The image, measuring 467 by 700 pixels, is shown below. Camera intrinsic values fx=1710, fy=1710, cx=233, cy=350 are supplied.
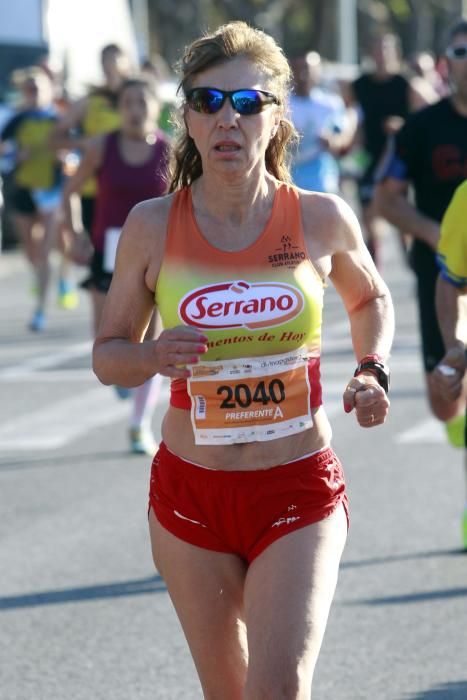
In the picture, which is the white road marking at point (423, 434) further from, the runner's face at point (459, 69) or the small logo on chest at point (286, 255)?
the small logo on chest at point (286, 255)

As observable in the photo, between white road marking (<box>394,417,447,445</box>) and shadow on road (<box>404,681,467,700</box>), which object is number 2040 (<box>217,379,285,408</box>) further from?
white road marking (<box>394,417,447,445</box>)

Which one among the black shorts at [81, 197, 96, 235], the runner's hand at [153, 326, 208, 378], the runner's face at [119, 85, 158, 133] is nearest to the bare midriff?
the runner's hand at [153, 326, 208, 378]

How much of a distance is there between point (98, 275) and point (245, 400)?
19.0 ft

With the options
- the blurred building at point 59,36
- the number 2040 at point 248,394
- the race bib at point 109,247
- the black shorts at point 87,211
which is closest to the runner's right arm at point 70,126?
the black shorts at point 87,211

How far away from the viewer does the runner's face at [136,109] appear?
948cm

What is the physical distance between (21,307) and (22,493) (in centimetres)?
887

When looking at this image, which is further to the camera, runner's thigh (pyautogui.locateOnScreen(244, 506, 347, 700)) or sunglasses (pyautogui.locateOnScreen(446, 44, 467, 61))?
sunglasses (pyautogui.locateOnScreen(446, 44, 467, 61))

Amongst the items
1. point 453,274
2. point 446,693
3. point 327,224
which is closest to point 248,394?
point 327,224

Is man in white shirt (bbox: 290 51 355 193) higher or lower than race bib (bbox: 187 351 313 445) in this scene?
lower

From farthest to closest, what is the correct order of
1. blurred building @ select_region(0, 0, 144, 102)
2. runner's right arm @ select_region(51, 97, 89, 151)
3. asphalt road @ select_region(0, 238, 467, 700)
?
blurred building @ select_region(0, 0, 144, 102) → runner's right arm @ select_region(51, 97, 89, 151) → asphalt road @ select_region(0, 238, 467, 700)

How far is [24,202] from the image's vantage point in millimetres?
16609

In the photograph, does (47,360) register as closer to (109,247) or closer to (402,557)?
(109,247)

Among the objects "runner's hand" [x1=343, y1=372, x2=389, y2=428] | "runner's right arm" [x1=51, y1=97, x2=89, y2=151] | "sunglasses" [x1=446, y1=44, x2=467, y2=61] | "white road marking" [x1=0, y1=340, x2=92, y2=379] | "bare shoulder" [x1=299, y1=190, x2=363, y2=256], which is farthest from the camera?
"runner's right arm" [x1=51, y1=97, x2=89, y2=151]

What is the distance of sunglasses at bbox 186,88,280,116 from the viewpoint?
408 cm
